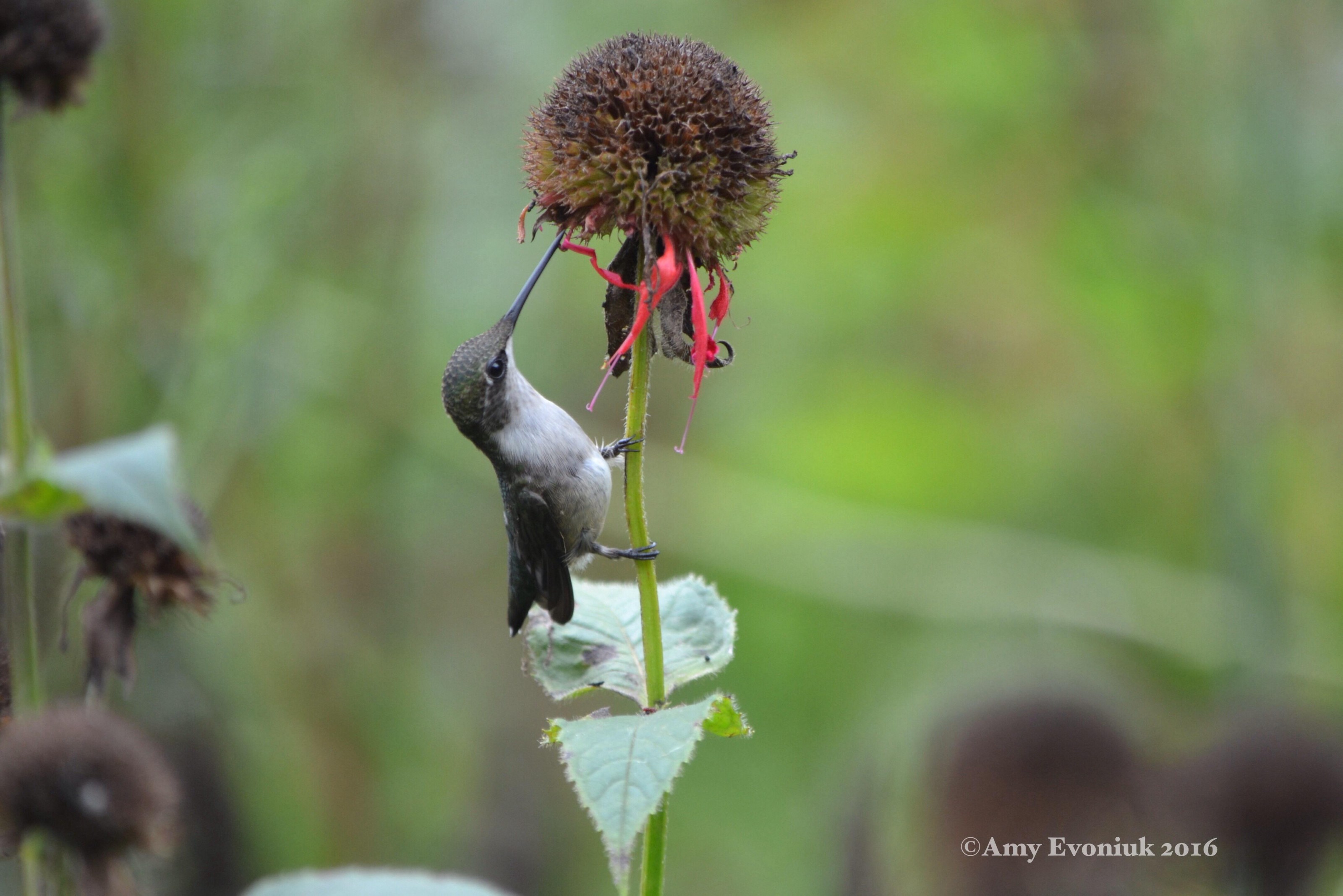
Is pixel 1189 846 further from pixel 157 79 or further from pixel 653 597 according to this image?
pixel 157 79

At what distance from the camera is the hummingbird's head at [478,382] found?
2430mm

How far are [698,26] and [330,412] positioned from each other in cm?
231

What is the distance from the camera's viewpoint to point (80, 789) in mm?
866

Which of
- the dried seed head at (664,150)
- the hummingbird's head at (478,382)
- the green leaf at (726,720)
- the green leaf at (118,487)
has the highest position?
the hummingbird's head at (478,382)

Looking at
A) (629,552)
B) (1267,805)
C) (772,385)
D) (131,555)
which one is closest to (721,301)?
(629,552)

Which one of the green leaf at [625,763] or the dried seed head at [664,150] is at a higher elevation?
the dried seed head at [664,150]

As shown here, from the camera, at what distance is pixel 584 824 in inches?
214

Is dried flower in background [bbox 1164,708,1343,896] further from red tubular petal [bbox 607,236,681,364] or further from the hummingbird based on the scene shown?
red tubular petal [bbox 607,236,681,364]

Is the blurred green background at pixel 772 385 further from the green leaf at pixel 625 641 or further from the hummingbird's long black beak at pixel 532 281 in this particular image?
the green leaf at pixel 625 641


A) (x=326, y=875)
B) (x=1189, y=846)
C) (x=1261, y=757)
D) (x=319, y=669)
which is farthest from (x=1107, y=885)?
(x=319, y=669)

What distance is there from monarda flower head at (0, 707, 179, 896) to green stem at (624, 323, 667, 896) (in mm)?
517

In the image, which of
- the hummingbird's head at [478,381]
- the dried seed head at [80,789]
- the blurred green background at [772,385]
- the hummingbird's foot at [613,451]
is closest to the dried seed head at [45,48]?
the dried seed head at [80,789]

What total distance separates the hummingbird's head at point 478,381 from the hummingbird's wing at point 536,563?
180 millimetres

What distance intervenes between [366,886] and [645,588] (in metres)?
0.44
